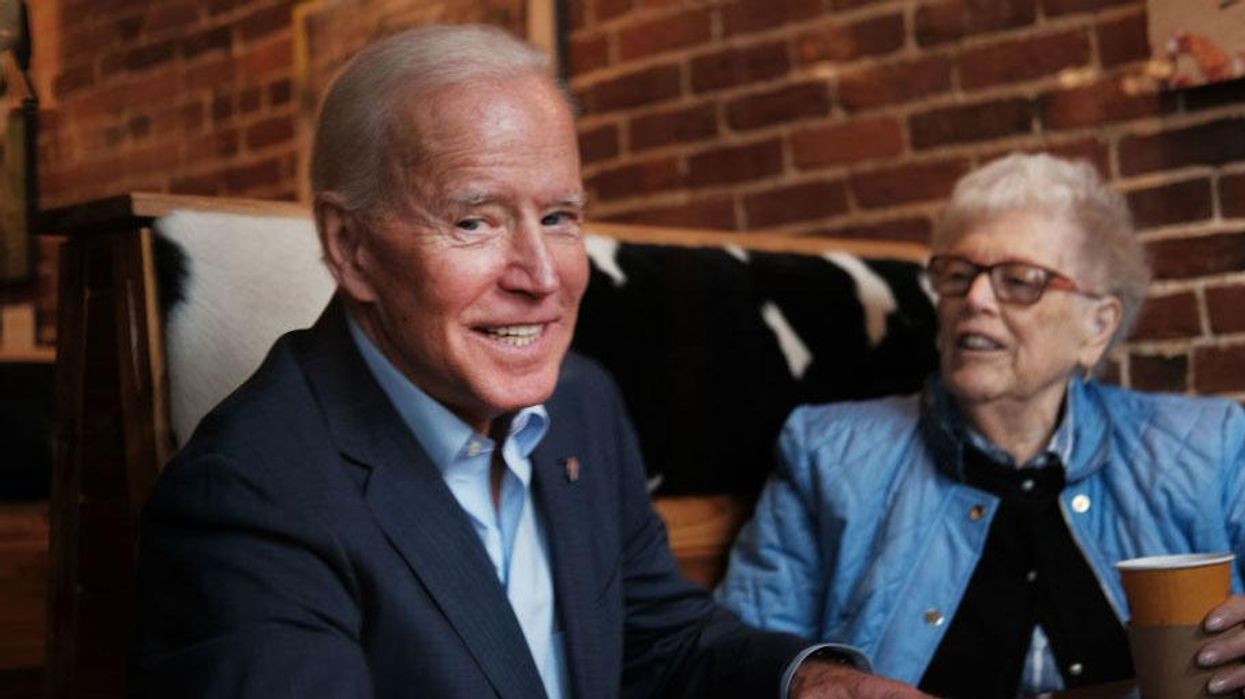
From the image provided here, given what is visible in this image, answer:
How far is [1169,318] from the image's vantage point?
112 inches

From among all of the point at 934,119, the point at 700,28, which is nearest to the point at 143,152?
the point at 700,28

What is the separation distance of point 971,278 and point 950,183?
68 centimetres

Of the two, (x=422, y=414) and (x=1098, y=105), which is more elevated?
(x=1098, y=105)

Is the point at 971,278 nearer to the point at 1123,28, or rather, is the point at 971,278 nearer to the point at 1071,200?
the point at 1071,200

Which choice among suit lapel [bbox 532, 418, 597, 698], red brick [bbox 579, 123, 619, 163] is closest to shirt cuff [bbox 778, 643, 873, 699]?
suit lapel [bbox 532, 418, 597, 698]

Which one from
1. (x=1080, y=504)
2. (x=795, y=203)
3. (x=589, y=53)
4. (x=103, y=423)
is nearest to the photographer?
(x=103, y=423)

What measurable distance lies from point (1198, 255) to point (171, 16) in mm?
3002

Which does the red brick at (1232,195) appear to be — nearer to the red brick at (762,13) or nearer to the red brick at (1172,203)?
the red brick at (1172,203)

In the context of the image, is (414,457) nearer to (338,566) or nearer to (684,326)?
(338,566)

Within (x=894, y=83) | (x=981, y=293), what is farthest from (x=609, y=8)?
(x=981, y=293)

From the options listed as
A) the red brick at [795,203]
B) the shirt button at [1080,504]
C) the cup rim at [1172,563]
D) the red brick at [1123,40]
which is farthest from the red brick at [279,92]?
the cup rim at [1172,563]

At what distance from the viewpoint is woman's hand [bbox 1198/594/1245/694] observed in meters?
1.52

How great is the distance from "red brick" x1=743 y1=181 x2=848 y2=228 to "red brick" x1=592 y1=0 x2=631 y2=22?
0.51m

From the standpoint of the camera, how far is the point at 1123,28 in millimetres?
2832
